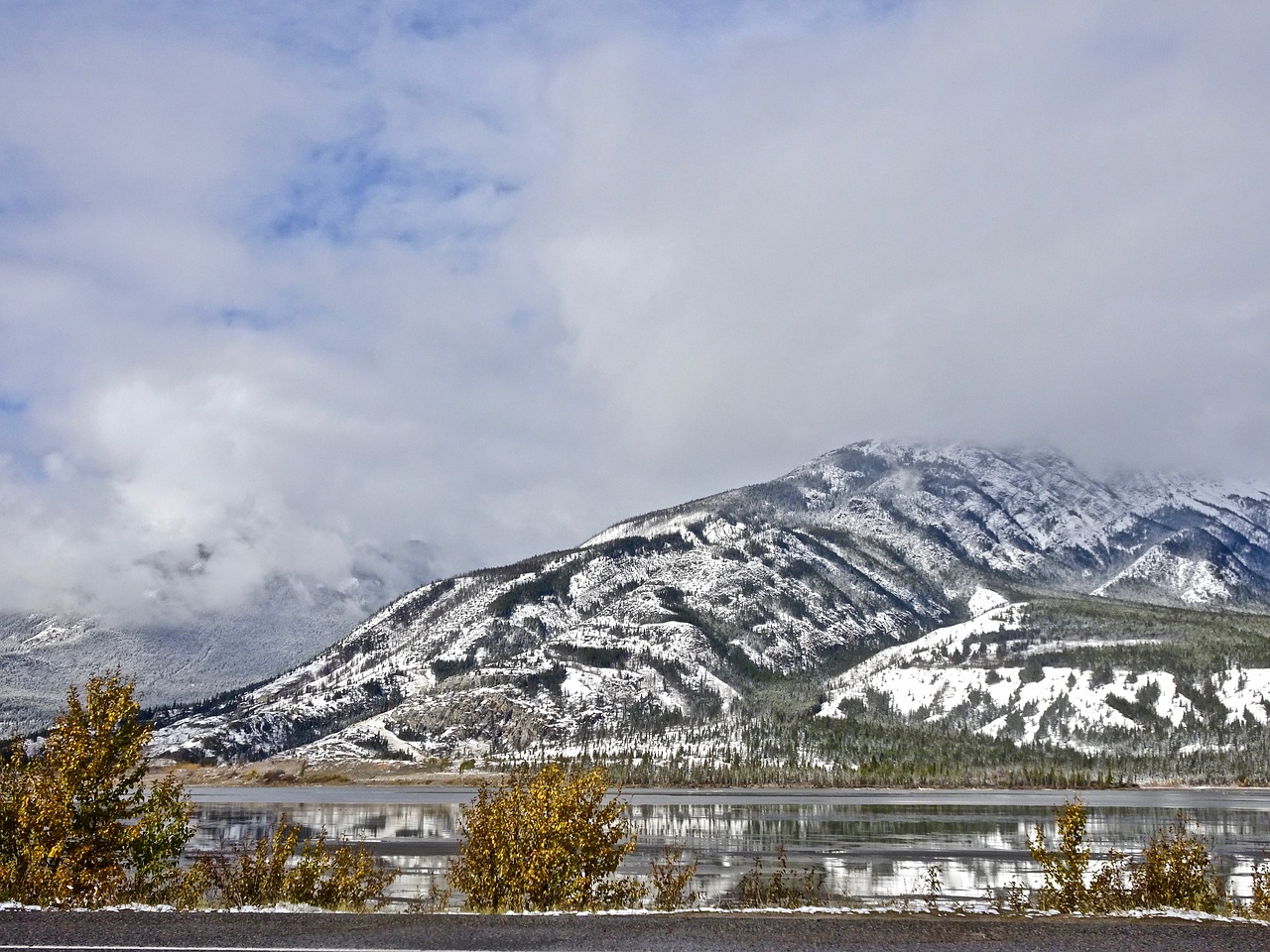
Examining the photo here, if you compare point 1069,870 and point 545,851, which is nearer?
point 545,851

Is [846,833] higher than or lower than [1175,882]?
lower

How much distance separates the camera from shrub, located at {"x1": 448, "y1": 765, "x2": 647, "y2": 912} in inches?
1005

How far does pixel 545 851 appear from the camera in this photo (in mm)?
25859

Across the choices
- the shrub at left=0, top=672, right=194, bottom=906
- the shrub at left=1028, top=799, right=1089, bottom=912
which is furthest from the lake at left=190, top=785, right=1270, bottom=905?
the shrub at left=0, top=672, right=194, bottom=906

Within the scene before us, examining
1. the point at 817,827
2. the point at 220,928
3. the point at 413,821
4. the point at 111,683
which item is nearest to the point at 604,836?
the point at 220,928

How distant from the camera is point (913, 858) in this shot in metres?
79.0

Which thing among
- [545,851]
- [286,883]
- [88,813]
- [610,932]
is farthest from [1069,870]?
[88,813]

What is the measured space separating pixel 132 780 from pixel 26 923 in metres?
9.31

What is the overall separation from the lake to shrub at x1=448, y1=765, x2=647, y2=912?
51.6 feet

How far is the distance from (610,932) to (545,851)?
6449mm

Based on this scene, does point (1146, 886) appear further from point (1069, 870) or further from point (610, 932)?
point (610, 932)

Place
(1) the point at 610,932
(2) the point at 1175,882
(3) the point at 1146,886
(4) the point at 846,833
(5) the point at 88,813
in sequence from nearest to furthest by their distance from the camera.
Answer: (1) the point at 610,932 → (2) the point at 1175,882 → (3) the point at 1146,886 → (5) the point at 88,813 → (4) the point at 846,833

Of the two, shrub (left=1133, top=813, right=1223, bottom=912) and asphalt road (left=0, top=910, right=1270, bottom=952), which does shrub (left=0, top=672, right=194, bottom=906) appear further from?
shrub (left=1133, top=813, right=1223, bottom=912)

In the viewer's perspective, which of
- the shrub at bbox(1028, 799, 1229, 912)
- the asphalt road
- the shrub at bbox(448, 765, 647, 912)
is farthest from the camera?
the shrub at bbox(448, 765, 647, 912)
